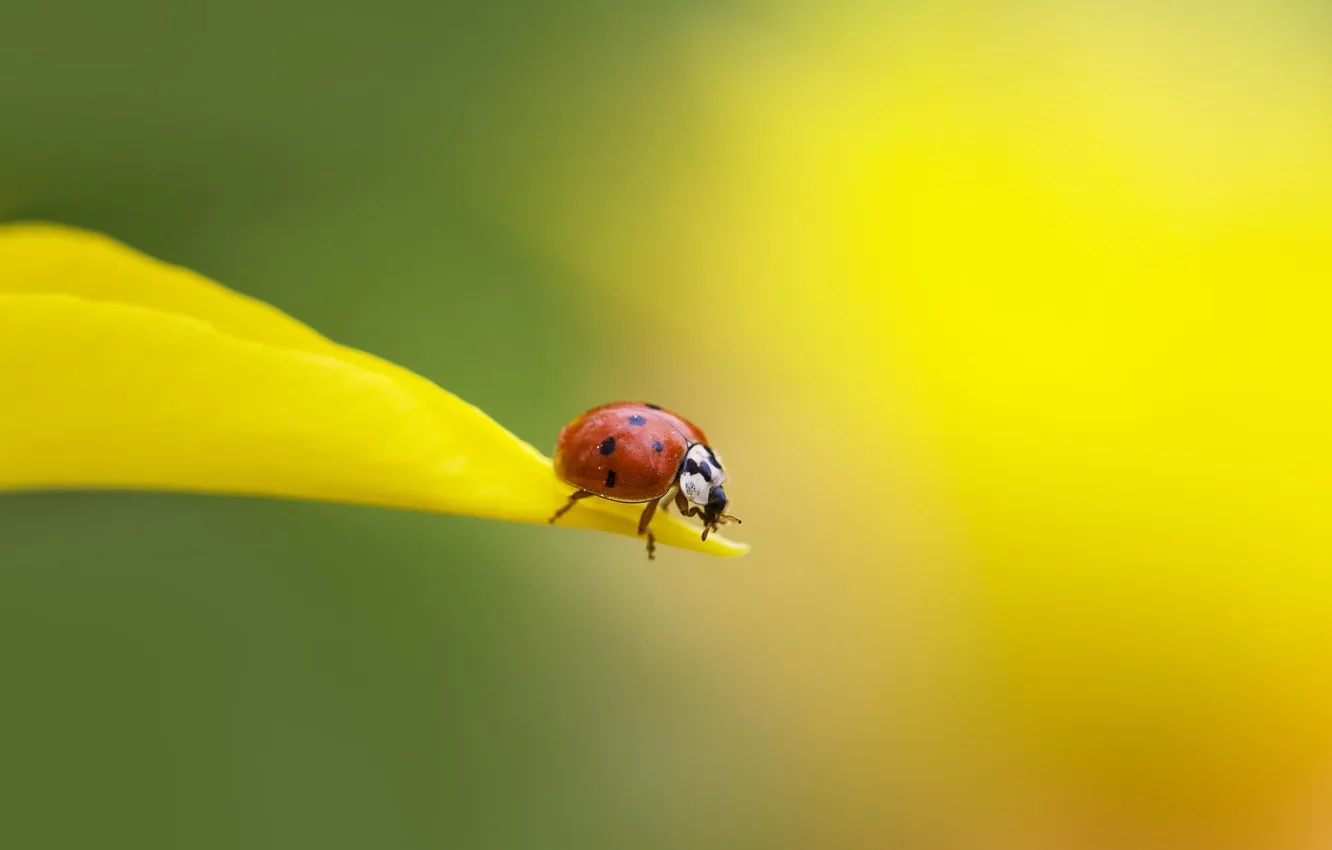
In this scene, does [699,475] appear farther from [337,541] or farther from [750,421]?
[750,421]

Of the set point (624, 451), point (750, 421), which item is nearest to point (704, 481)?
point (624, 451)

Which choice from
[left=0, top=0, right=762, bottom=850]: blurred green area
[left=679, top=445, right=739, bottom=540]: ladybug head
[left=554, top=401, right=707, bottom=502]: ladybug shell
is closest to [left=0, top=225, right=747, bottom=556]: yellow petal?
[left=0, top=0, right=762, bottom=850]: blurred green area

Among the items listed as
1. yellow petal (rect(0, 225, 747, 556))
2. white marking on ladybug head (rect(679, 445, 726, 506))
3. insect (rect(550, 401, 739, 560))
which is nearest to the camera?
yellow petal (rect(0, 225, 747, 556))

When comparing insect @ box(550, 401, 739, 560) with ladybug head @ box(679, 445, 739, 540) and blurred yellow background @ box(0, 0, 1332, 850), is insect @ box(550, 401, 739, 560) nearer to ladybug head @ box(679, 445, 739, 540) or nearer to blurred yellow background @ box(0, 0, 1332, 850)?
ladybug head @ box(679, 445, 739, 540)

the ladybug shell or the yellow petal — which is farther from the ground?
the ladybug shell

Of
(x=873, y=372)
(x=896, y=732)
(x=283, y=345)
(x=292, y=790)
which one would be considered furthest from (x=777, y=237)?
(x=283, y=345)

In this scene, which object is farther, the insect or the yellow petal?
the insect
